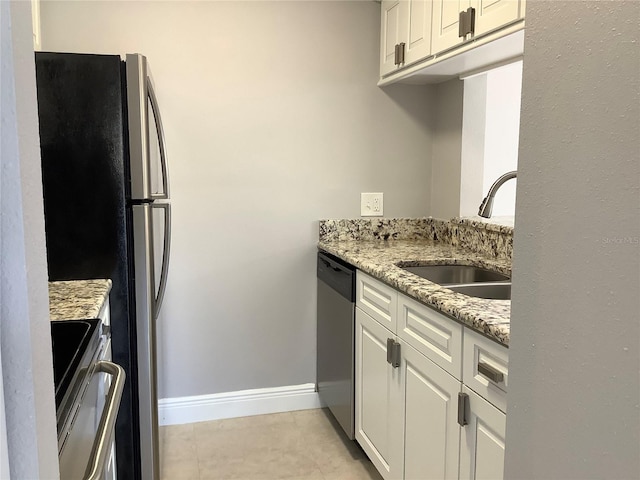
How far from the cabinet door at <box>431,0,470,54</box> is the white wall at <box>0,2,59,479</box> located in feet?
5.92

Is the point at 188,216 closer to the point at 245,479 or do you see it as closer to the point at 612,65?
the point at 245,479

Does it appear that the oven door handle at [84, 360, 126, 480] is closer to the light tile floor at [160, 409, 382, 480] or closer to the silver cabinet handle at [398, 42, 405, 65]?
the light tile floor at [160, 409, 382, 480]

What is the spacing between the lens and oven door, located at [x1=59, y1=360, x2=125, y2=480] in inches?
38.8

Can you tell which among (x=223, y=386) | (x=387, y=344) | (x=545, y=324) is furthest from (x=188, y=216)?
(x=545, y=324)

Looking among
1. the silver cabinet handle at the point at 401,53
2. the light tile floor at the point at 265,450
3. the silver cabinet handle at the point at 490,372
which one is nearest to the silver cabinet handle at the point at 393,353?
the silver cabinet handle at the point at 490,372

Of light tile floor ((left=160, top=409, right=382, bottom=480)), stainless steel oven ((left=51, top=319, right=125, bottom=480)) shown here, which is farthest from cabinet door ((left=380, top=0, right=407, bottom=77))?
stainless steel oven ((left=51, top=319, right=125, bottom=480))

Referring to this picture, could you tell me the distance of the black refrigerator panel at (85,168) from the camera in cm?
181

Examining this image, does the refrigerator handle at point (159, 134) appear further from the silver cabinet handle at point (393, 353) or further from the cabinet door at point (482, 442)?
the cabinet door at point (482, 442)

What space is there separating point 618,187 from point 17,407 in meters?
0.66

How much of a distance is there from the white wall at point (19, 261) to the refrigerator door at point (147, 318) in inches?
56.9

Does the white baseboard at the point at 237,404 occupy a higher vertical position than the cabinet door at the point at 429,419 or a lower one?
lower

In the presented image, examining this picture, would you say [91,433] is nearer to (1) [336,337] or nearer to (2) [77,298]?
(2) [77,298]

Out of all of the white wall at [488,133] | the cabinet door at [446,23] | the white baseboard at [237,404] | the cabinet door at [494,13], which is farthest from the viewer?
the white baseboard at [237,404]

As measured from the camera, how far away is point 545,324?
2.62ft
